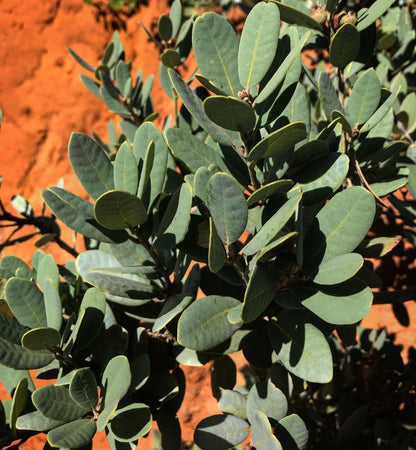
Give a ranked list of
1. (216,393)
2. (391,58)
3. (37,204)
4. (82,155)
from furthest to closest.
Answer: (37,204) → (391,58) → (216,393) → (82,155)

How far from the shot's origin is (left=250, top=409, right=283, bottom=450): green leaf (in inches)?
30.2

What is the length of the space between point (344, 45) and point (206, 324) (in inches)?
22.5

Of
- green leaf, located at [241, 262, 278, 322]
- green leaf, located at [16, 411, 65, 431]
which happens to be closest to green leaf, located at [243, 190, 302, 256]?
green leaf, located at [241, 262, 278, 322]

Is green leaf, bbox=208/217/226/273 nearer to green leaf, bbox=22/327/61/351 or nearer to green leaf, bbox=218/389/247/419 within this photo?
green leaf, bbox=22/327/61/351

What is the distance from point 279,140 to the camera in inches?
25.8

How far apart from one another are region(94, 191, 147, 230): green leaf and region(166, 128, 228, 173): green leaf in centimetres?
13

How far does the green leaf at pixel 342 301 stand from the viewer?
0.69 metres

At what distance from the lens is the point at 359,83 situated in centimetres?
86

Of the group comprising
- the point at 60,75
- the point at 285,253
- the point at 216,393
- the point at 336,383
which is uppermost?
the point at 60,75

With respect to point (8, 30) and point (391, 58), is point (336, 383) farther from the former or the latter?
point (8, 30)

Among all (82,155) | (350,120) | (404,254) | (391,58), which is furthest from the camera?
(404,254)

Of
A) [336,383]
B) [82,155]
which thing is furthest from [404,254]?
[82,155]

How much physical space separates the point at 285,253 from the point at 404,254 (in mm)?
1628

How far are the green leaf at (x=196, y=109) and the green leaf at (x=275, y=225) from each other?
0.51 feet
